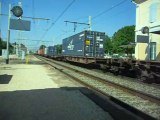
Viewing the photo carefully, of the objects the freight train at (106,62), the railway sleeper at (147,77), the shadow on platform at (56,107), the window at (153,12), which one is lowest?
the shadow on platform at (56,107)

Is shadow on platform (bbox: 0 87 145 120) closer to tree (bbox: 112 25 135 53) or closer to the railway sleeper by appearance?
the railway sleeper

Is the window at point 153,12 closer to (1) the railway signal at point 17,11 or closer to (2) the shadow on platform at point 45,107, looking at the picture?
(1) the railway signal at point 17,11

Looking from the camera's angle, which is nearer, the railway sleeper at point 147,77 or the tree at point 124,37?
the railway sleeper at point 147,77

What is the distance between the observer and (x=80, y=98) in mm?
11258

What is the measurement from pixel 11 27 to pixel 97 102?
3199cm

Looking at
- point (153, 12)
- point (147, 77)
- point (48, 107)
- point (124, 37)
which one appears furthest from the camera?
point (124, 37)

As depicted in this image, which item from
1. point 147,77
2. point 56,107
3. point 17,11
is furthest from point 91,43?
point 56,107

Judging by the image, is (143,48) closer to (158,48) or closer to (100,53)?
(158,48)

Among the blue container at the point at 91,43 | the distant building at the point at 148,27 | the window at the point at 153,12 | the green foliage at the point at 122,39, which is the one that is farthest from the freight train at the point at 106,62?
the green foliage at the point at 122,39

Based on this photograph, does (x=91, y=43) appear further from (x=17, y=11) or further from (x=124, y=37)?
(x=124, y=37)

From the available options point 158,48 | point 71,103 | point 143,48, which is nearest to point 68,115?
point 71,103

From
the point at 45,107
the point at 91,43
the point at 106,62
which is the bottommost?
the point at 45,107

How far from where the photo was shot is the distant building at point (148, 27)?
32562 mm

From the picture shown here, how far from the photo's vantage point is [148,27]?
111 ft
